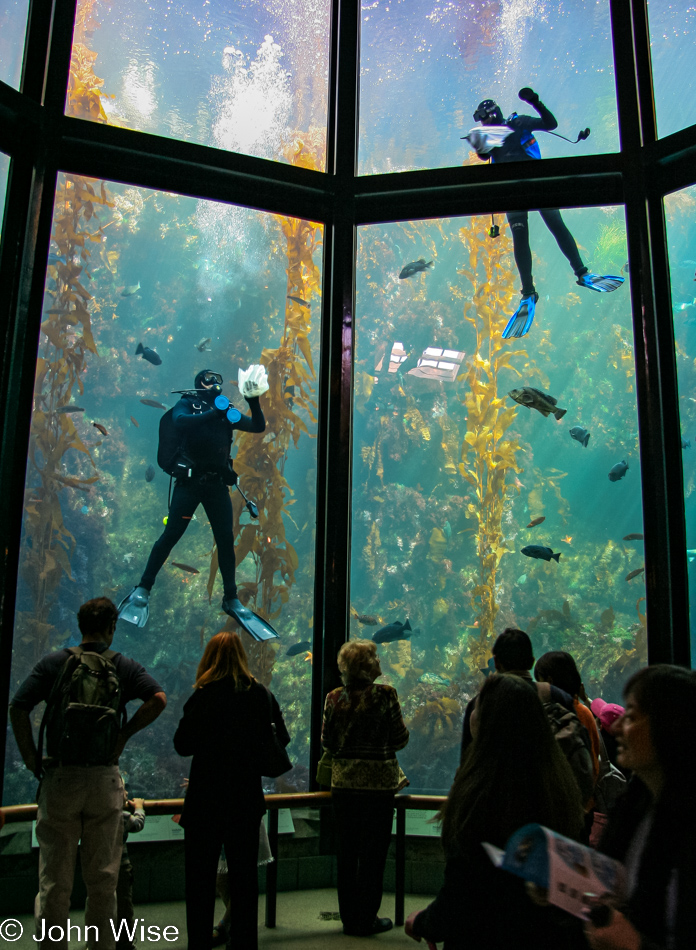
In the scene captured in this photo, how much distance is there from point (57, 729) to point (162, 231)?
3.98m

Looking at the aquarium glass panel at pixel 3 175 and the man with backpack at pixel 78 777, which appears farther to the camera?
the aquarium glass panel at pixel 3 175

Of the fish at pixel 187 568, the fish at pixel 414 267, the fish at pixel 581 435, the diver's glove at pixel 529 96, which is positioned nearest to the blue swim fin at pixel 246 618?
the fish at pixel 187 568

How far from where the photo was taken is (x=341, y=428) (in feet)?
13.5

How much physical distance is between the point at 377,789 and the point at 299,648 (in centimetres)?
134

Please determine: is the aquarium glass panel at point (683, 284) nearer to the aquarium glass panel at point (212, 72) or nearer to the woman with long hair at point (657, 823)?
→ the aquarium glass panel at point (212, 72)

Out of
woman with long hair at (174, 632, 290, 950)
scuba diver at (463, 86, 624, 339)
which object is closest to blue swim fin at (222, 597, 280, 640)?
woman with long hair at (174, 632, 290, 950)

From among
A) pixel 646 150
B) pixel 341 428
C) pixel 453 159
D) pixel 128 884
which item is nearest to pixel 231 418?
pixel 341 428

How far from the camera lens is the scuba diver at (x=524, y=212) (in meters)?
4.30

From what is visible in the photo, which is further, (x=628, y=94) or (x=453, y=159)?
(x=453, y=159)

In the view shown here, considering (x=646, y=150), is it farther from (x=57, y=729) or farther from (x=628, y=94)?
(x=57, y=729)

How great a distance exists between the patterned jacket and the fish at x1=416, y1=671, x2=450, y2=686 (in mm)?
3587

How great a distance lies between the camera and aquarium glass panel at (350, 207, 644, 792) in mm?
5176

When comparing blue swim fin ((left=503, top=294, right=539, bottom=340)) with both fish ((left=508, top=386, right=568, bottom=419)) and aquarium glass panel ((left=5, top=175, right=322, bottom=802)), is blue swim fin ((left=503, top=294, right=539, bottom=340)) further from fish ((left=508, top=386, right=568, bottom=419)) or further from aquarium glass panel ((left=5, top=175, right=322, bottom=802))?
aquarium glass panel ((left=5, top=175, right=322, bottom=802))

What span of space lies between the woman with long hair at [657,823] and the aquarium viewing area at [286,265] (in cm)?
252
